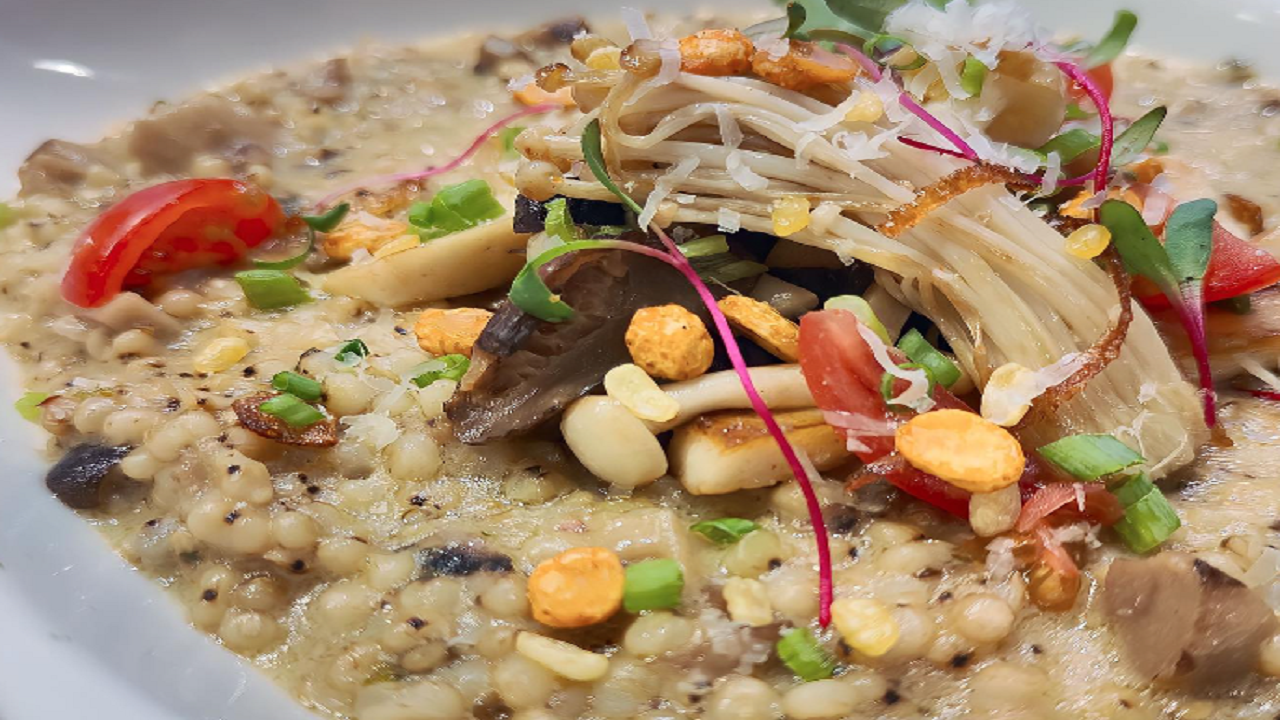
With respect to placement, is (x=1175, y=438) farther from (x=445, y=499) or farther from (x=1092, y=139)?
(x=445, y=499)

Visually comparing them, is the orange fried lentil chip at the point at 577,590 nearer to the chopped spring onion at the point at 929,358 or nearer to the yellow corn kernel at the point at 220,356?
the chopped spring onion at the point at 929,358

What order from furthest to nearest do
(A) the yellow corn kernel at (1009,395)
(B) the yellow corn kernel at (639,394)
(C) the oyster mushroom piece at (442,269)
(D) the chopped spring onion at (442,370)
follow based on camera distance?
(C) the oyster mushroom piece at (442,269)
(D) the chopped spring onion at (442,370)
(B) the yellow corn kernel at (639,394)
(A) the yellow corn kernel at (1009,395)

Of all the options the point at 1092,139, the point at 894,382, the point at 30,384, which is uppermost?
the point at 1092,139

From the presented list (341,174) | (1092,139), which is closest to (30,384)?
(341,174)

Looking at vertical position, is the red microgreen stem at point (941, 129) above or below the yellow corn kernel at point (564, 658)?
above

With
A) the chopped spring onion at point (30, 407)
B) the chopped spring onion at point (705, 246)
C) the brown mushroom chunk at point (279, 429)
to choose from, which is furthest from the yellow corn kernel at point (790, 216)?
the chopped spring onion at point (30, 407)

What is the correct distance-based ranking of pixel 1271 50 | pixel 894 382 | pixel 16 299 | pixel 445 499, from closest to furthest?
1. pixel 894 382
2. pixel 445 499
3. pixel 16 299
4. pixel 1271 50

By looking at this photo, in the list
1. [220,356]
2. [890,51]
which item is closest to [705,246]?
[890,51]

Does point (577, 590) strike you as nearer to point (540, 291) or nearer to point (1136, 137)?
point (540, 291)
